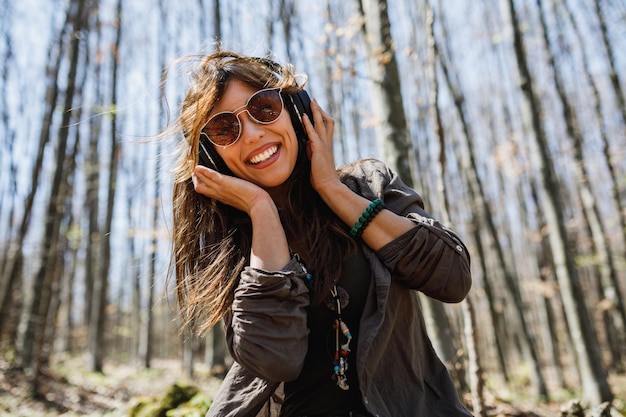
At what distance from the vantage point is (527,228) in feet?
61.7

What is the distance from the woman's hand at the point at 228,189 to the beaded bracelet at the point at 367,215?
1.12 feet

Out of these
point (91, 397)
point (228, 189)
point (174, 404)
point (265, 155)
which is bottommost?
point (91, 397)

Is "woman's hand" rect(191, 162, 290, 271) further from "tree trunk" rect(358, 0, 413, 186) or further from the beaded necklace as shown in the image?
"tree trunk" rect(358, 0, 413, 186)

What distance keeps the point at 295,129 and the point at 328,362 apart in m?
0.90

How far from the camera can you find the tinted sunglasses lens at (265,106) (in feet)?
5.78

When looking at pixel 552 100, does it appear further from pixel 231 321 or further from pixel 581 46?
pixel 231 321

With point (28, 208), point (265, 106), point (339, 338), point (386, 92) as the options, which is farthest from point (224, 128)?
point (28, 208)

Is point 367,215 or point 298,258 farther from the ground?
point 367,215

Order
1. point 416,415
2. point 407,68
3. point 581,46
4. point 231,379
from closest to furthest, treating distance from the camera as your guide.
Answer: point 416,415, point 231,379, point 581,46, point 407,68

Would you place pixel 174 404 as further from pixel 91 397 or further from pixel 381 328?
pixel 91 397

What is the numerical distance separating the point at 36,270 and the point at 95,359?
552 cm

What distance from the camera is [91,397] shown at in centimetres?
945

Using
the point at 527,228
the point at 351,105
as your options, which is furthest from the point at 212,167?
the point at 527,228

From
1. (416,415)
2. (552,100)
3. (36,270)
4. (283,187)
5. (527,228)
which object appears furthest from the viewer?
(552,100)
